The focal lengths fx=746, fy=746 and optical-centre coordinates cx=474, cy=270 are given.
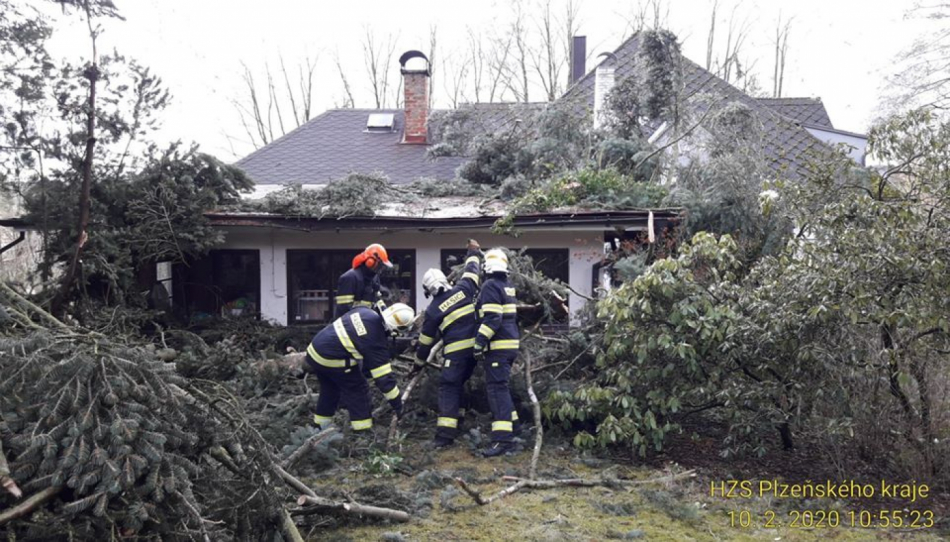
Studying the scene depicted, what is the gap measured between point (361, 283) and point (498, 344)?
1817 mm

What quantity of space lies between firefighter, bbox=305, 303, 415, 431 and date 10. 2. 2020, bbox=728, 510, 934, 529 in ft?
10.8

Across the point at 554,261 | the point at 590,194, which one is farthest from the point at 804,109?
the point at 554,261

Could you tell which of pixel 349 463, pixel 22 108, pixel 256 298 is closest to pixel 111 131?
pixel 22 108

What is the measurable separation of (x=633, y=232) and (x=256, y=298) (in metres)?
5.86

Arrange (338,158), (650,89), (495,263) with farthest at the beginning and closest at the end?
(338,158) < (650,89) < (495,263)

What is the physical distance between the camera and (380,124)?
61.6ft

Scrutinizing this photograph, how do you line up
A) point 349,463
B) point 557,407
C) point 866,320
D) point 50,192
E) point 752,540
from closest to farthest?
point 752,540 → point 866,320 → point 349,463 → point 557,407 → point 50,192

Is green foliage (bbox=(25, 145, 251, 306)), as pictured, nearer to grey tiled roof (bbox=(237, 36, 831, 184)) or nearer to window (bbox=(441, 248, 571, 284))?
window (bbox=(441, 248, 571, 284))

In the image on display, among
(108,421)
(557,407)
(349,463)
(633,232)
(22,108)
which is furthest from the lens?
(633,232)

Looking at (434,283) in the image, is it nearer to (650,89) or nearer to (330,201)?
(330,201)

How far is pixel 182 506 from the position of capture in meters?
3.90

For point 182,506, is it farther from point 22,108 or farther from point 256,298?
point 256,298

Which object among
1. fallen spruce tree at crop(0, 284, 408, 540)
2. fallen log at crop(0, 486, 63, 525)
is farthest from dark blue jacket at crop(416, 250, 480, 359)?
fallen log at crop(0, 486, 63, 525)

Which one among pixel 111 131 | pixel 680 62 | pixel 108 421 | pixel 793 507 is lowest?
pixel 793 507
